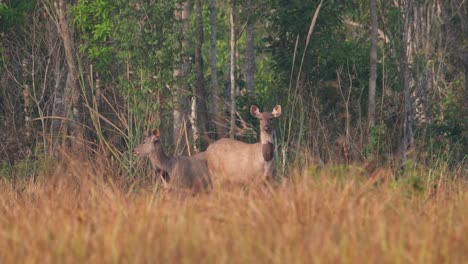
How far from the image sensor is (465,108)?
2206 cm

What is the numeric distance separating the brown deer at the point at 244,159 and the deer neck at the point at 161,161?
49 centimetres

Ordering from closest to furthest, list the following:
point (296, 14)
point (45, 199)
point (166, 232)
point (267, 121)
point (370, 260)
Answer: point (370, 260), point (166, 232), point (45, 199), point (267, 121), point (296, 14)

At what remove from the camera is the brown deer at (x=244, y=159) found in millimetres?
13242

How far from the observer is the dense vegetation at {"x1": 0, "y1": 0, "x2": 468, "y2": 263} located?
7605 mm

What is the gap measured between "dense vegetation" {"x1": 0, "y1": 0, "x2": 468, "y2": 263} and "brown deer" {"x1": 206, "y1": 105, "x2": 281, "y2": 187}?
374mm

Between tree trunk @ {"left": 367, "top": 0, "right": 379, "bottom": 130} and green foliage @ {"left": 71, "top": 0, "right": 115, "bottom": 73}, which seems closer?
green foliage @ {"left": 71, "top": 0, "right": 115, "bottom": 73}

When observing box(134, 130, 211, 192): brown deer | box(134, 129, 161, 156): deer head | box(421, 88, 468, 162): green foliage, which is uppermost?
box(134, 129, 161, 156): deer head

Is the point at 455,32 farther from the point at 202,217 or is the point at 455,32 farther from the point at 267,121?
the point at 202,217

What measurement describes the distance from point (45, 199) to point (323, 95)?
41.8 ft

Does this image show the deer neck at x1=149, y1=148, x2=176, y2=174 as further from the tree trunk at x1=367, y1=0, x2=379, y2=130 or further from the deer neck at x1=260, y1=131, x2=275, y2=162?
the tree trunk at x1=367, y1=0, x2=379, y2=130

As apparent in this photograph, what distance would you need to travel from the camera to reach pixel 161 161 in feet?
45.8

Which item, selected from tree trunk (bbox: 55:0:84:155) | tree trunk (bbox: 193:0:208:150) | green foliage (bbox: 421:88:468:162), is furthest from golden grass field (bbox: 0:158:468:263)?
tree trunk (bbox: 193:0:208:150)

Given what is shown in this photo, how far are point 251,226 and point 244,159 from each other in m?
5.44

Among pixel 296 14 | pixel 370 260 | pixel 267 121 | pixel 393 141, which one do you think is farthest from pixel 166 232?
pixel 296 14
